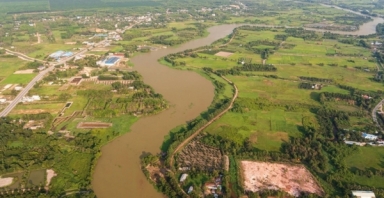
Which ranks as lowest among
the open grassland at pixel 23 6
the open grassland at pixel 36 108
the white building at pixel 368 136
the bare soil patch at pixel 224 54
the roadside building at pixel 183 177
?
the roadside building at pixel 183 177

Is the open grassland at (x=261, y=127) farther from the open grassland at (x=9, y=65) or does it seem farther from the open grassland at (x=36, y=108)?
the open grassland at (x=9, y=65)

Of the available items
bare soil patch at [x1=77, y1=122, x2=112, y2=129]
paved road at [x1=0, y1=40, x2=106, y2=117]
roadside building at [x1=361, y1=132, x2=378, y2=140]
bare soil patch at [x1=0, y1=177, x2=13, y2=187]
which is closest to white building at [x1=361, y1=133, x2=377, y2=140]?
roadside building at [x1=361, y1=132, x2=378, y2=140]

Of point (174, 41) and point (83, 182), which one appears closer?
point (83, 182)

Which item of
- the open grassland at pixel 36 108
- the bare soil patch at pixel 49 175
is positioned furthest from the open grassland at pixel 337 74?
the bare soil patch at pixel 49 175

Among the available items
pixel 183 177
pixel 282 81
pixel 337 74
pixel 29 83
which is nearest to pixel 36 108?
pixel 29 83

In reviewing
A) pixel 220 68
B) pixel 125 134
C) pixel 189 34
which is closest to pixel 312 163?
pixel 125 134

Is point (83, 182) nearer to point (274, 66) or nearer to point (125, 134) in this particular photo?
point (125, 134)

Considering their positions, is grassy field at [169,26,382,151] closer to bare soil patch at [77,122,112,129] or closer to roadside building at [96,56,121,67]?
bare soil patch at [77,122,112,129]
